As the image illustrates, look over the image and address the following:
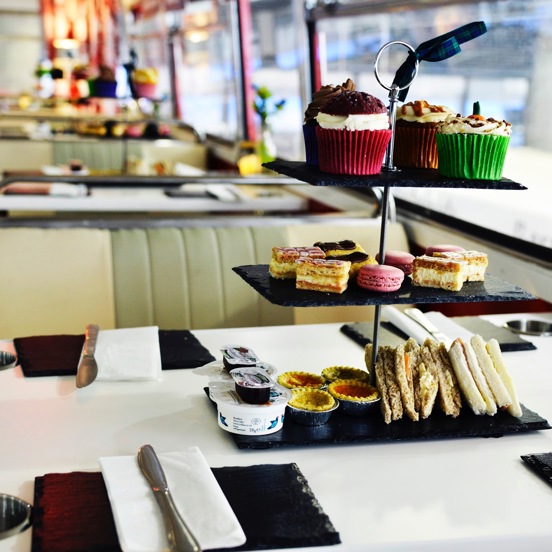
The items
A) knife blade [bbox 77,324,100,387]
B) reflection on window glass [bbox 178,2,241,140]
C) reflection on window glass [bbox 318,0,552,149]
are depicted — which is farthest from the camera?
reflection on window glass [bbox 178,2,241,140]

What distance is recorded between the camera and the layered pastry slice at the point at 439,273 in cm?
132

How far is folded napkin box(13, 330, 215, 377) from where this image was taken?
1576mm

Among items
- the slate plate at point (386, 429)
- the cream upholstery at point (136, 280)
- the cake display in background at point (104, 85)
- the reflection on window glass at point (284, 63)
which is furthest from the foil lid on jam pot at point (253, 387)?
the reflection on window glass at point (284, 63)

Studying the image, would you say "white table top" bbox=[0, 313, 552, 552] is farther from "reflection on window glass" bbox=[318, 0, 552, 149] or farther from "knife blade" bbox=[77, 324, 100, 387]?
"reflection on window glass" bbox=[318, 0, 552, 149]

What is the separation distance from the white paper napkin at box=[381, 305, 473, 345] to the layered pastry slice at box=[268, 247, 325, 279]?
50cm

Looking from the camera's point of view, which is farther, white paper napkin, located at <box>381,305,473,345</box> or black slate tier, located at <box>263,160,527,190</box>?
white paper napkin, located at <box>381,305,473,345</box>

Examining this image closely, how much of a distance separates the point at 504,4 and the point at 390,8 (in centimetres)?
74

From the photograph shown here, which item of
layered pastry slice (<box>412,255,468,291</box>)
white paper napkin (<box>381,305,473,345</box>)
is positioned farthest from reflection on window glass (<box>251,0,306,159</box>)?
layered pastry slice (<box>412,255,468,291</box>)

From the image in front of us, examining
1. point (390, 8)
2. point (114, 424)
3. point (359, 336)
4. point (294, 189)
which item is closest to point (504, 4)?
point (390, 8)

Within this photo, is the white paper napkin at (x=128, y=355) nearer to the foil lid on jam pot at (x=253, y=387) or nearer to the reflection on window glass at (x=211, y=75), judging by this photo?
the foil lid on jam pot at (x=253, y=387)

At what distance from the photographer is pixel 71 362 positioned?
1.61 m

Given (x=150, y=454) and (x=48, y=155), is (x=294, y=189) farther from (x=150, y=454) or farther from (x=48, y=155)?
(x=150, y=454)

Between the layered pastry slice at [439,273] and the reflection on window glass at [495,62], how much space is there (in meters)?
1.13

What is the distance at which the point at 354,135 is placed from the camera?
1.30m
